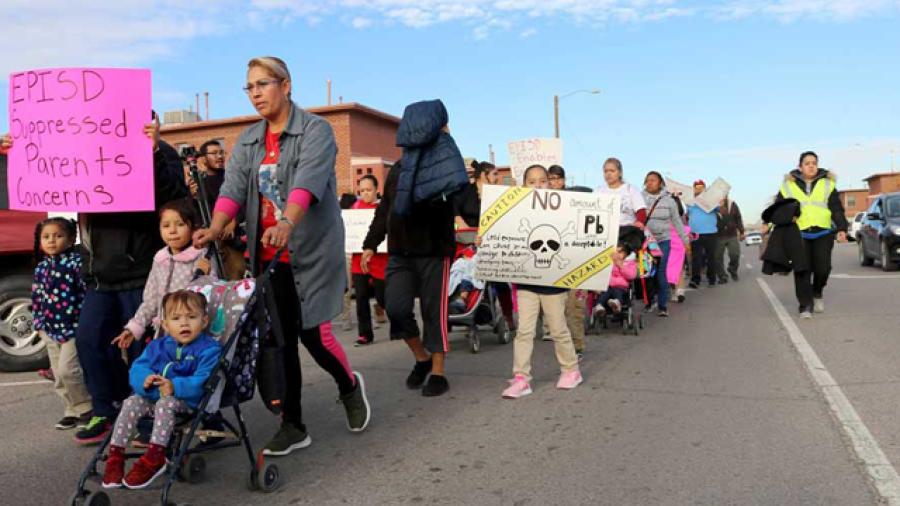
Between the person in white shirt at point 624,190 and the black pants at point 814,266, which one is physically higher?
the person in white shirt at point 624,190

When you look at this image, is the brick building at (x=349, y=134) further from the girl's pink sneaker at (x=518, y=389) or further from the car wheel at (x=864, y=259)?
the girl's pink sneaker at (x=518, y=389)

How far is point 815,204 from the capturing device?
10.0m

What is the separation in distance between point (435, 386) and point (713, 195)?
11.7m

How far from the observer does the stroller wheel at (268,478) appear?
12.7ft

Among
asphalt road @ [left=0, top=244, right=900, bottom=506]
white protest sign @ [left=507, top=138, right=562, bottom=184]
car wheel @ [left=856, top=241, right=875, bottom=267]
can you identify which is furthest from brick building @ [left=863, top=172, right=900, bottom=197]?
asphalt road @ [left=0, top=244, right=900, bottom=506]

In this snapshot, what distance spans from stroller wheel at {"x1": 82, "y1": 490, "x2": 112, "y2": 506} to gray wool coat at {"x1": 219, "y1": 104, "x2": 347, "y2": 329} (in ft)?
4.34

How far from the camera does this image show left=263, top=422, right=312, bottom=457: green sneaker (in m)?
4.47

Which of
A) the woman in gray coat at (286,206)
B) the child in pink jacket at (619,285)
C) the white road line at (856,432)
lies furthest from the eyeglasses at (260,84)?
the child in pink jacket at (619,285)

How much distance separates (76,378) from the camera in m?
5.20

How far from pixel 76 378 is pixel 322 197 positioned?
2198 millimetres

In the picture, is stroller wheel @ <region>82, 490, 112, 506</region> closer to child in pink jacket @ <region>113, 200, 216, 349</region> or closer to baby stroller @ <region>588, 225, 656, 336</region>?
child in pink jacket @ <region>113, 200, 216, 349</region>

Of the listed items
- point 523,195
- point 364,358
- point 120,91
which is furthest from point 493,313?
point 120,91

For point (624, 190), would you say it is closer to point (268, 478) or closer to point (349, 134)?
point (268, 478)

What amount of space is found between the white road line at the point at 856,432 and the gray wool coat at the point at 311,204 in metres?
2.82
